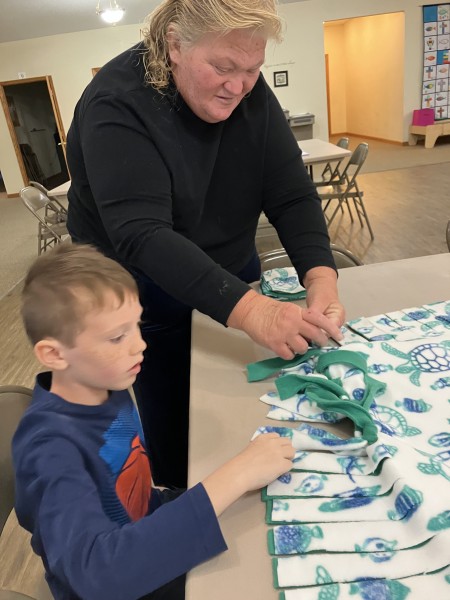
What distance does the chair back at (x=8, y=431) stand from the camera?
3.27ft

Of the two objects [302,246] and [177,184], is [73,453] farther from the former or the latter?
[302,246]

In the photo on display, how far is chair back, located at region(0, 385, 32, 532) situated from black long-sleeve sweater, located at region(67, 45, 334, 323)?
0.37 m

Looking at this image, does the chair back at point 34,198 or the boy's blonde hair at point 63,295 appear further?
the chair back at point 34,198

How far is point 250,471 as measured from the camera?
0.67 metres

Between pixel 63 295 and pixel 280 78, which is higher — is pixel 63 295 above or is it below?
below

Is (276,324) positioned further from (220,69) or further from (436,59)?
(436,59)

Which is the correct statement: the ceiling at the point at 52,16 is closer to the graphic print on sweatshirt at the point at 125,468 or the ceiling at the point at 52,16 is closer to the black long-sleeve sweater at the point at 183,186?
the black long-sleeve sweater at the point at 183,186

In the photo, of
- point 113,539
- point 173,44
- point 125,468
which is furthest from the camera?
point 173,44

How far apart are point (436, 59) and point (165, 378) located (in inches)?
409

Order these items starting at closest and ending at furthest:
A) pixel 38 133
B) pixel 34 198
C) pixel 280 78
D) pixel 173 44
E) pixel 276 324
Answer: pixel 276 324
pixel 173 44
pixel 34 198
pixel 280 78
pixel 38 133

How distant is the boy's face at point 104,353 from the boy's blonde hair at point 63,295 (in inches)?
0.5

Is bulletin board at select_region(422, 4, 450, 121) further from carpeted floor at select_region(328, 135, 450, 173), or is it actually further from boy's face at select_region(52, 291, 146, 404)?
boy's face at select_region(52, 291, 146, 404)

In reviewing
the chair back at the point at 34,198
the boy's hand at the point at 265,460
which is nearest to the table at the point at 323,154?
the chair back at the point at 34,198

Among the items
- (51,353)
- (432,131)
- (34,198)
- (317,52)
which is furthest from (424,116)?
(51,353)
